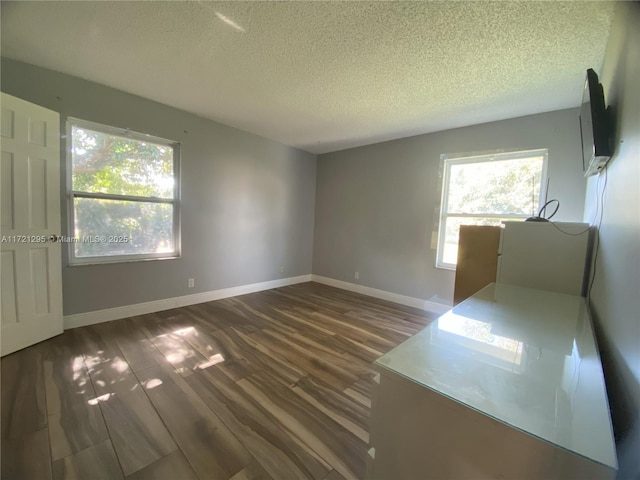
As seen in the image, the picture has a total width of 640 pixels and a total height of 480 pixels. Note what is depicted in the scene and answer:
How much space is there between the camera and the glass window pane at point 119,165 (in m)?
2.56

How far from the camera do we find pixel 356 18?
1.58m

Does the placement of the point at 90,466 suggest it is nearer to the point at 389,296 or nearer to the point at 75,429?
the point at 75,429

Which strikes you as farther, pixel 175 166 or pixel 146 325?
pixel 175 166

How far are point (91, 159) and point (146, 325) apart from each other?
1.86m

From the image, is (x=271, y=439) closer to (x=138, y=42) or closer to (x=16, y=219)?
(x=16, y=219)

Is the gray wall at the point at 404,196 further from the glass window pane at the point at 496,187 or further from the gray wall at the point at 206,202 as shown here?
the gray wall at the point at 206,202

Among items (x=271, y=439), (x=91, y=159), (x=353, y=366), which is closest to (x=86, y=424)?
(x=271, y=439)

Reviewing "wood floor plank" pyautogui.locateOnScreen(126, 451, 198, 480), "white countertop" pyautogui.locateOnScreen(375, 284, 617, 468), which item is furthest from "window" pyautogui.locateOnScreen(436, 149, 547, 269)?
"wood floor plank" pyautogui.locateOnScreen(126, 451, 198, 480)

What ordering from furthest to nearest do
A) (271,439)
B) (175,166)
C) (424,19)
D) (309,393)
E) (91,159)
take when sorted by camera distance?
(175,166)
(91,159)
(309,393)
(424,19)
(271,439)

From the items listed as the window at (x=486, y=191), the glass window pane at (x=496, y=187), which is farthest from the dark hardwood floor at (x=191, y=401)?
the glass window pane at (x=496, y=187)

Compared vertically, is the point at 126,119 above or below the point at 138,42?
below

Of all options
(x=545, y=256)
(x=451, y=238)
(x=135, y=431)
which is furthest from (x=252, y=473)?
(x=451, y=238)

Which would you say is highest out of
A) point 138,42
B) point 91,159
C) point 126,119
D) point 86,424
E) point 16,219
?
point 138,42

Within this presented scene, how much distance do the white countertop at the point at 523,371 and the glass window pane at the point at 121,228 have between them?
3.27 metres
